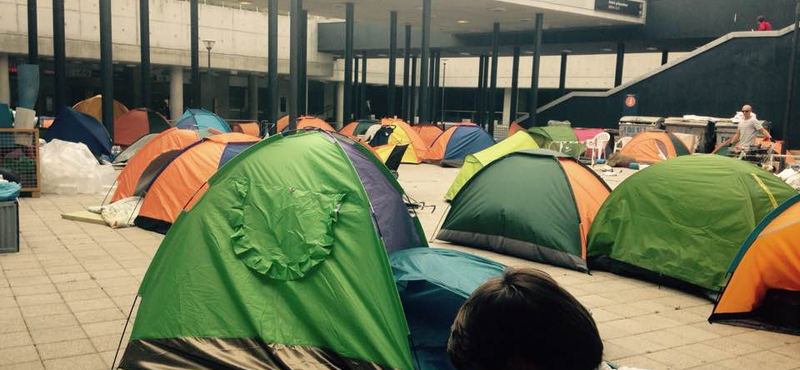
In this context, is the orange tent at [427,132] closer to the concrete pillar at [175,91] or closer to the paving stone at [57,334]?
the concrete pillar at [175,91]

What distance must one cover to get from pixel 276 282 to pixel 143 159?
23.1 ft

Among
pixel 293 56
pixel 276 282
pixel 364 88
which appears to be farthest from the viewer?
pixel 364 88

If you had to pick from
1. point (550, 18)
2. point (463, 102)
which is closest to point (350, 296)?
point (550, 18)

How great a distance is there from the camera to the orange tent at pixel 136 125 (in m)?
20.6

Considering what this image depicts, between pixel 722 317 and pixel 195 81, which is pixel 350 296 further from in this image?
pixel 195 81

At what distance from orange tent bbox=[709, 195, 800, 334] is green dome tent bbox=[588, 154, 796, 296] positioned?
1.39 ft

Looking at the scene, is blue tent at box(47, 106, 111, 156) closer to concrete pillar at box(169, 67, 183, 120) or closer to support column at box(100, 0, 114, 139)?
support column at box(100, 0, 114, 139)

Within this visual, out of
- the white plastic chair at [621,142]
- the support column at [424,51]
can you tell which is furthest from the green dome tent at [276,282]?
the white plastic chair at [621,142]

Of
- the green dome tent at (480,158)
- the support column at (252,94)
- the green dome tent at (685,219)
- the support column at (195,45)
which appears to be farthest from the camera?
the support column at (252,94)

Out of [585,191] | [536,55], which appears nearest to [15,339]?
[585,191]

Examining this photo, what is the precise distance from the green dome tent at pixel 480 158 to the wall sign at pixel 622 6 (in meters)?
13.9

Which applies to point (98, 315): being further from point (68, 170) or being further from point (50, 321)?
point (68, 170)

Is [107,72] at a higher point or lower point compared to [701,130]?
higher

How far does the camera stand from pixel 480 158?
12.7 metres
